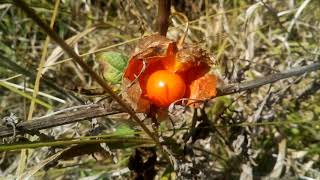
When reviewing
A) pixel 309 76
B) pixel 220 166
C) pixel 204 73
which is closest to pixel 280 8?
pixel 309 76

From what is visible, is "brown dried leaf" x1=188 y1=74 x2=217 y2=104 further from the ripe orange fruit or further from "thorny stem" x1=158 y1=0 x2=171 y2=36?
"thorny stem" x1=158 y1=0 x2=171 y2=36

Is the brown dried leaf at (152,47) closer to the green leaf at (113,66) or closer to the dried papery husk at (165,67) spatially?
the dried papery husk at (165,67)

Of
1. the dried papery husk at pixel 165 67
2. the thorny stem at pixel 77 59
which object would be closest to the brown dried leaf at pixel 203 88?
the dried papery husk at pixel 165 67

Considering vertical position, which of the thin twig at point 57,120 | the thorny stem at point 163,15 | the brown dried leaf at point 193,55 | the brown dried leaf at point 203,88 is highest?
the thorny stem at point 163,15

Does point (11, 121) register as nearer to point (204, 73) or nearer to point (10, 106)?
point (204, 73)

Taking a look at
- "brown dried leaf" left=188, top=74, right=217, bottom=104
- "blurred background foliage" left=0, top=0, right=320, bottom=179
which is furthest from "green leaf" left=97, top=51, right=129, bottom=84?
"brown dried leaf" left=188, top=74, right=217, bottom=104

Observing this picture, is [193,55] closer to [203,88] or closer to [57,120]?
[203,88]

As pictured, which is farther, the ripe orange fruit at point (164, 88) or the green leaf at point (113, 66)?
the green leaf at point (113, 66)
